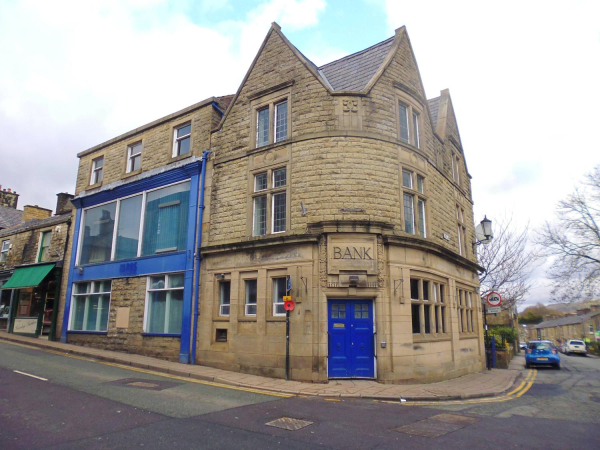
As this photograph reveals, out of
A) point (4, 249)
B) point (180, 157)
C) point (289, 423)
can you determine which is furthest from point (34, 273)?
point (289, 423)

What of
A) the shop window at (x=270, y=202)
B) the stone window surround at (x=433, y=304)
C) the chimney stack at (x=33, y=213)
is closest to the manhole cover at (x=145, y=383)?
the shop window at (x=270, y=202)

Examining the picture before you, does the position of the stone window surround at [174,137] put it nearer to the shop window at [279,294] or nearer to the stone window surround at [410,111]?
the shop window at [279,294]

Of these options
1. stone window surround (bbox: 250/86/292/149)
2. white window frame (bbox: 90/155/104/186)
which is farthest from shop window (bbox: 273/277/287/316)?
white window frame (bbox: 90/155/104/186)

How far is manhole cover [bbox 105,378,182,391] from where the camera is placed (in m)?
10.4

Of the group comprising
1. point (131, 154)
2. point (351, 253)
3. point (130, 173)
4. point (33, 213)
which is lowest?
point (351, 253)

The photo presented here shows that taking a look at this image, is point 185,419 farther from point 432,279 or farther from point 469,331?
point 469,331

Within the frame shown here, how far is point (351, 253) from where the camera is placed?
12.8 m

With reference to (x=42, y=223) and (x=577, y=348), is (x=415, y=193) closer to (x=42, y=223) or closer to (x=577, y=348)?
(x=42, y=223)

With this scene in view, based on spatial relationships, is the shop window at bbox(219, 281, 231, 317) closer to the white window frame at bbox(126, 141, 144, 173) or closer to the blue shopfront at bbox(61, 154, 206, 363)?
the blue shopfront at bbox(61, 154, 206, 363)

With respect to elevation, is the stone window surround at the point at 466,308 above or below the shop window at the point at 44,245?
Answer: below

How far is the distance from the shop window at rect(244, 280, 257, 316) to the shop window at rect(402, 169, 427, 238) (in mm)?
5862

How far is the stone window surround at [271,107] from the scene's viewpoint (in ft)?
49.8

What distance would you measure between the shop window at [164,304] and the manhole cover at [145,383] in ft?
15.5

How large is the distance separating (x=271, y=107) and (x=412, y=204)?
6.56m
